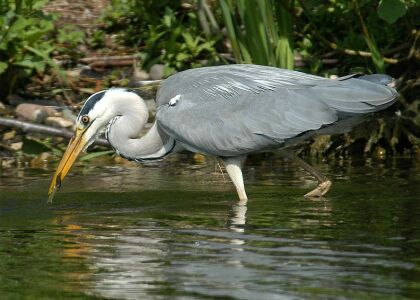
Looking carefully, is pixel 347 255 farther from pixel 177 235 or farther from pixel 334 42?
pixel 334 42

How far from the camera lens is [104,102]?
8.43 metres

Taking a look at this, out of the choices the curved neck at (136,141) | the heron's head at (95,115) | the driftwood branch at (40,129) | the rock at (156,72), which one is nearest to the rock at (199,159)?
the driftwood branch at (40,129)

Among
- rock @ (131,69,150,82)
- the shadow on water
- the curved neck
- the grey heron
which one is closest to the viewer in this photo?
the shadow on water

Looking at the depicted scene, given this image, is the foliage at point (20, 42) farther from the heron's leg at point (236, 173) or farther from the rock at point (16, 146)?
the heron's leg at point (236, 173)

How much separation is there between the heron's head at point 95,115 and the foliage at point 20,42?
8.18 feet

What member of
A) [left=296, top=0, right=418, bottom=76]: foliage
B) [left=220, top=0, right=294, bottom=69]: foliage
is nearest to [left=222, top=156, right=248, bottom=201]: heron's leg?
[left=220, top=0, right=294, bottom=69]: foliage

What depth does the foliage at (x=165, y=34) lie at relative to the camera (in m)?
11.8

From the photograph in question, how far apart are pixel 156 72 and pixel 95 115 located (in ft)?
12.0

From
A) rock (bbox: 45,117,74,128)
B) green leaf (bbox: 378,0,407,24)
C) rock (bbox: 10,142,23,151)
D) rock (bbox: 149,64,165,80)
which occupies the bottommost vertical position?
rock (bbox: 10,142,23,151)

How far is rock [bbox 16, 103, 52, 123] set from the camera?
11.2 meters

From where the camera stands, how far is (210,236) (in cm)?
663

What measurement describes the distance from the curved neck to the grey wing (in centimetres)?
25

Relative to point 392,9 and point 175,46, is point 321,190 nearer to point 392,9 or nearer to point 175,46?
point 392,9

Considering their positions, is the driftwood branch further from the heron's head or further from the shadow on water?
the heron's head
